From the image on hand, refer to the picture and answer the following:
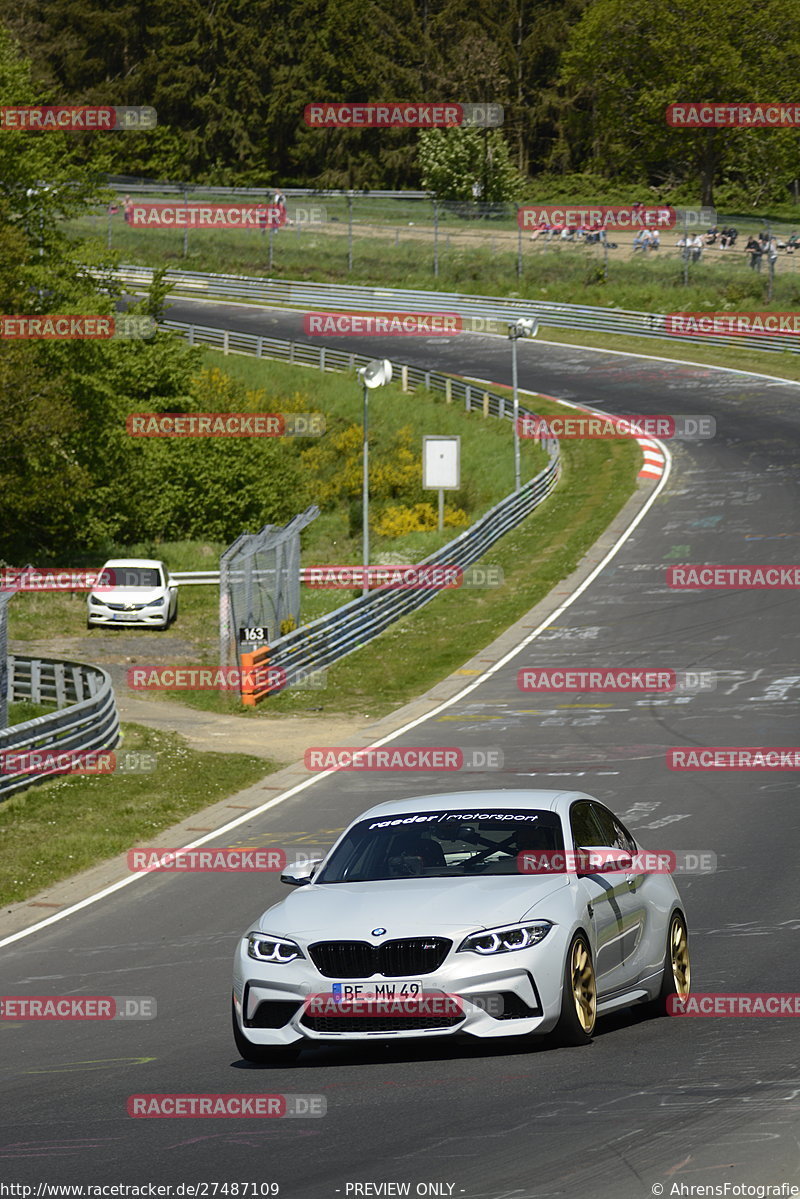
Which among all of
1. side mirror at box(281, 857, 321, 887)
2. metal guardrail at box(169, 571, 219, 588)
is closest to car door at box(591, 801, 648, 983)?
side mirror at box(281, 857, 321, 887)

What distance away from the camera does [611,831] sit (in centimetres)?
1138

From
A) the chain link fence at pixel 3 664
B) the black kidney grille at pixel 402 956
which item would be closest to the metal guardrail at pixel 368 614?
the chain link fence at pixel 3 664

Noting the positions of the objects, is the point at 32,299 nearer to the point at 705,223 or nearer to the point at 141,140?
the point at 705,223

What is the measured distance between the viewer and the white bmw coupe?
30.0 ft

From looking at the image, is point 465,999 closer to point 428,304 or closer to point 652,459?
point 652,459

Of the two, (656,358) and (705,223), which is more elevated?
(705,223)

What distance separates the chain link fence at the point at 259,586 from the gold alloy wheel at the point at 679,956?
2060 cm

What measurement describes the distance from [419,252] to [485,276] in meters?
4.05

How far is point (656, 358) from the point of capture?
69.5 metres

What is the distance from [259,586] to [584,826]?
2355 centimetres

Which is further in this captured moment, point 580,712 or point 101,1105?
point 580,712

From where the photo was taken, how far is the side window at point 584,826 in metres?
10.7

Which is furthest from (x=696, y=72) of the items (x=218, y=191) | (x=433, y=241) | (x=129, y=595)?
(x=129, y=595)

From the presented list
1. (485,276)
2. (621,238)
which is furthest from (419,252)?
(621,238)
